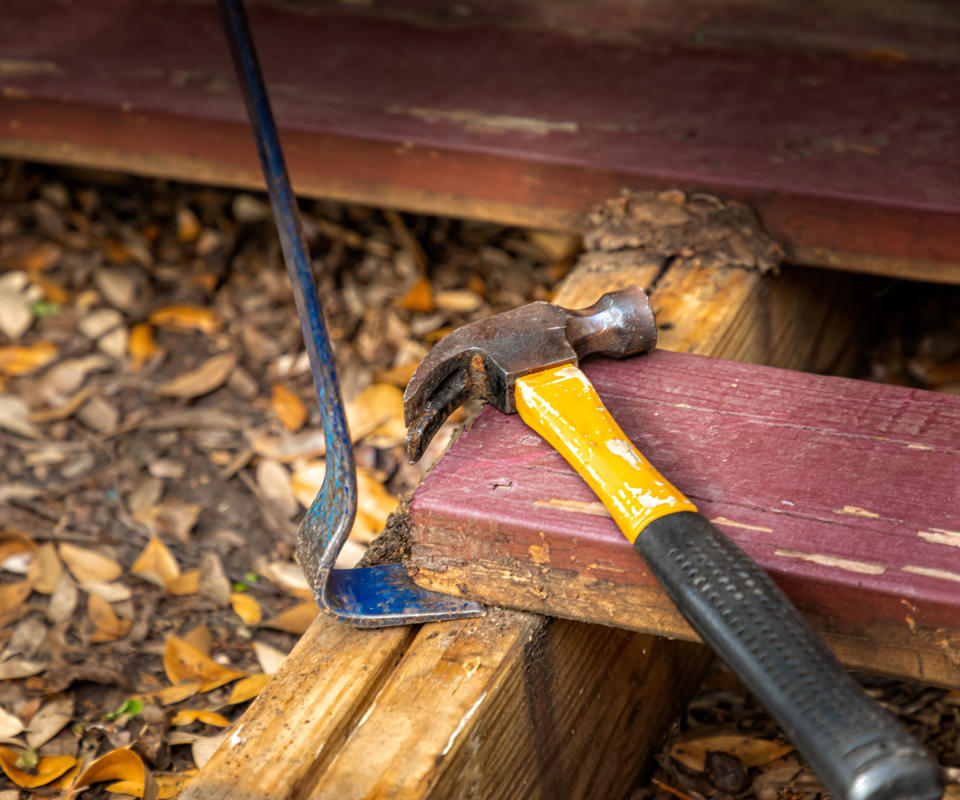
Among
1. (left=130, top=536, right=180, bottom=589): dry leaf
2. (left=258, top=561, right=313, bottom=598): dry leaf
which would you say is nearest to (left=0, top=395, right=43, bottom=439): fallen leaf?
(left=130, top=536, right=180, bottom=589): dry leaf

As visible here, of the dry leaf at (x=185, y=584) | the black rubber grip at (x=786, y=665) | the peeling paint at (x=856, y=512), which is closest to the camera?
the black rubber grip at (x=786, y=665)

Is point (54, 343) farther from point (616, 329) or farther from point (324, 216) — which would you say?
point (616, 329)

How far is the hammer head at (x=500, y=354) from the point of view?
1121mm

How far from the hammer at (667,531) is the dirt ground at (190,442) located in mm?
488

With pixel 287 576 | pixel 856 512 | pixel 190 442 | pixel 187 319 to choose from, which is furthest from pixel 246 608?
pixel 856 512

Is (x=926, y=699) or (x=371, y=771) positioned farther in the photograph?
(x=926, y=699)

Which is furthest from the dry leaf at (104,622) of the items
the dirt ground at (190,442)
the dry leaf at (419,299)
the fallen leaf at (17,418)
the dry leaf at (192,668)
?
the dry leaf at (419,299)

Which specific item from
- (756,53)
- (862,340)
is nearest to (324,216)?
(756,53)

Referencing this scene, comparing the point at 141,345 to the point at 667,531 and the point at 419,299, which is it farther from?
the point at 667,531

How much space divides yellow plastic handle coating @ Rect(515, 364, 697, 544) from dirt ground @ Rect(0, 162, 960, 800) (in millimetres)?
490

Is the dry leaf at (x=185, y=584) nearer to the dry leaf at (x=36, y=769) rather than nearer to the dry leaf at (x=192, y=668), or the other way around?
the dry leaf at (x=192, y=668)

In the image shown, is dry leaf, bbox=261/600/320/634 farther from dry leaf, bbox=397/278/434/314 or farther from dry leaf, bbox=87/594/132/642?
dry leaf, bbox=397/278/434/314

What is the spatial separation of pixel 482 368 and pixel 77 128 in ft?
4.03

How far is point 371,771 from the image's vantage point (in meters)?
0.93
